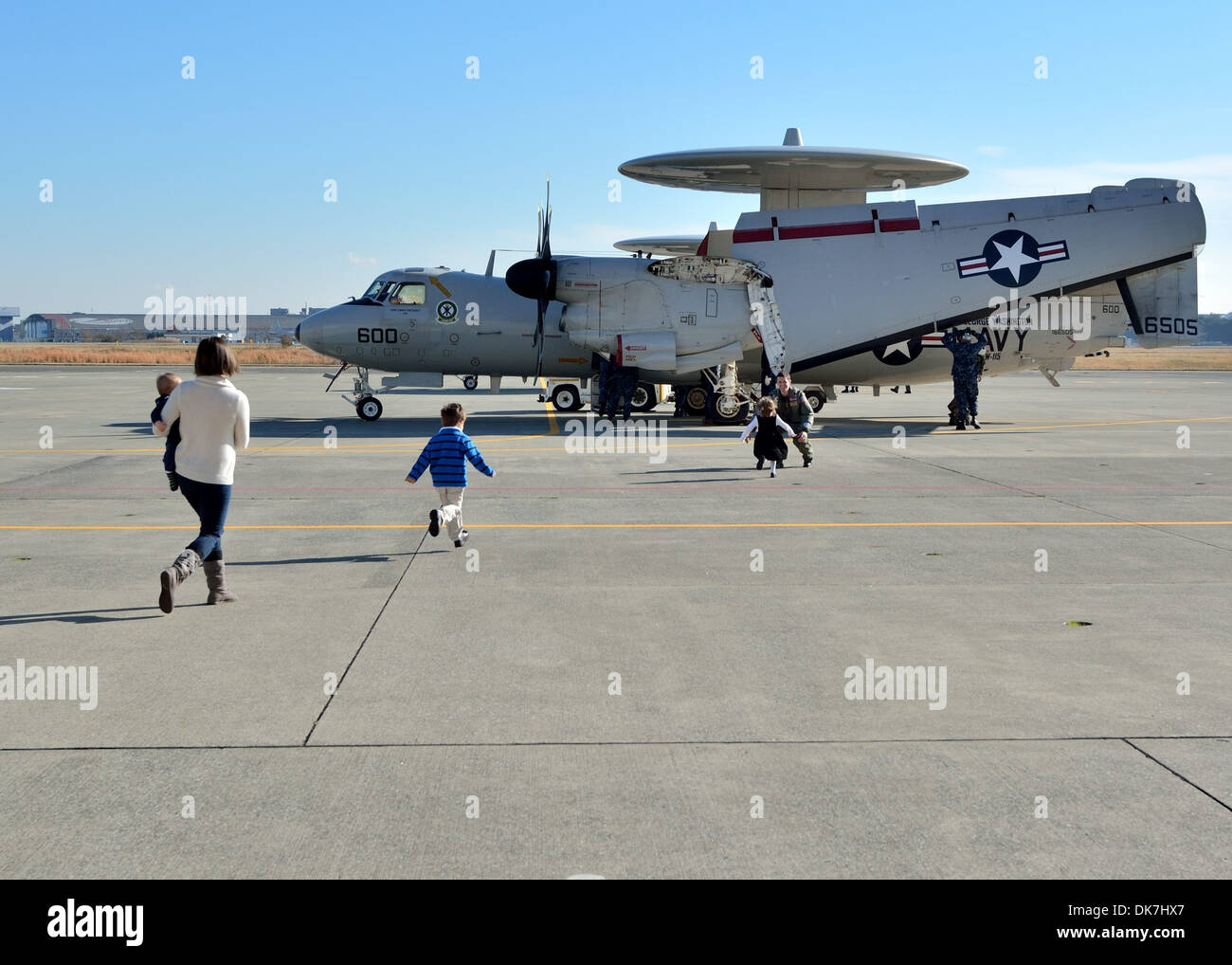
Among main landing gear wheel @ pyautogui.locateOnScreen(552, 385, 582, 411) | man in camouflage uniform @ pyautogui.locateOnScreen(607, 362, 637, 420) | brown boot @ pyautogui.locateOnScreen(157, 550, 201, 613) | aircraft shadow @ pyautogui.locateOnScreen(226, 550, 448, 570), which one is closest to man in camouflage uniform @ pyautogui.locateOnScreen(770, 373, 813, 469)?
aircraft shadow @ pyautogui.locateOnScreen(226, 550, 448, 570)

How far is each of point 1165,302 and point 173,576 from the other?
2566 cm

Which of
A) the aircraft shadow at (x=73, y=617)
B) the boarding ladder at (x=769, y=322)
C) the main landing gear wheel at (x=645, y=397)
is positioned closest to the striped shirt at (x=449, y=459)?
the aircraft shadow at (x=73, y=617)

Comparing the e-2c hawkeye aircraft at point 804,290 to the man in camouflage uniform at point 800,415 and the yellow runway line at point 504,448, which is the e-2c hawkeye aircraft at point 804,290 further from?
the man in camouflage uniform at point 800,415

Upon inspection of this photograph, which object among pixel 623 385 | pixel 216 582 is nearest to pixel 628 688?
pixel 216 582

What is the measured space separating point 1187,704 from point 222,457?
6.85 meters

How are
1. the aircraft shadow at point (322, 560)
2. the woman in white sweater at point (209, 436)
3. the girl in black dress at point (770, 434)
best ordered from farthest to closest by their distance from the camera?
the girl in black dress at point (770, 434) < the aircraft shadow at point (322, 560) < the woman in white sweater at point (209, 436)

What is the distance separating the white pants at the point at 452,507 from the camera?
11234 millimetres

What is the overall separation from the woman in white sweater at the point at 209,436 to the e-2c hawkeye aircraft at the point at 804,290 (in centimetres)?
1773

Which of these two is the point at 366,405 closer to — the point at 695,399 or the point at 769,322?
the point at 695,399

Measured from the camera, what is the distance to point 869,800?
5023 millimetres

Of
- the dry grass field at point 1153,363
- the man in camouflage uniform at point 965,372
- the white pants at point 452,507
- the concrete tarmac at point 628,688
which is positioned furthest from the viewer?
the dry grass field at point 1153,363

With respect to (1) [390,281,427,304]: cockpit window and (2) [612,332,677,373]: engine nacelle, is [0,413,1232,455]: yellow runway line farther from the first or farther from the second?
(1) [390,281,427,304]: cockpit window

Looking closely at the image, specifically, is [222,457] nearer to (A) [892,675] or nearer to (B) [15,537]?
(B) [15,537]
